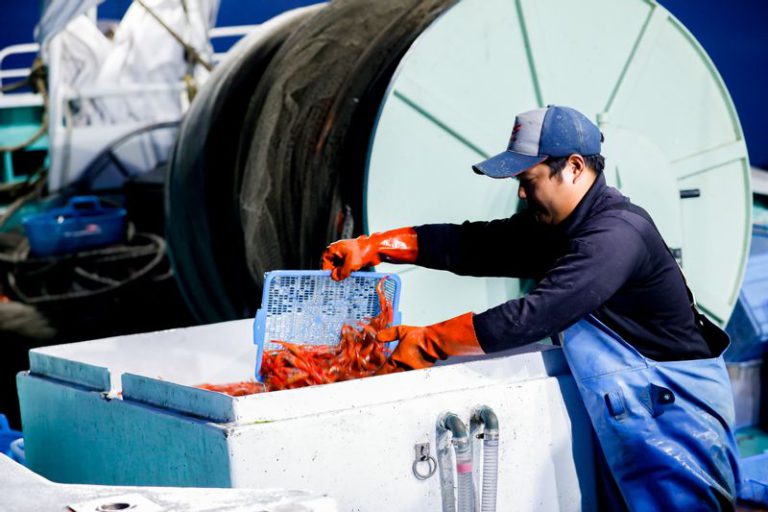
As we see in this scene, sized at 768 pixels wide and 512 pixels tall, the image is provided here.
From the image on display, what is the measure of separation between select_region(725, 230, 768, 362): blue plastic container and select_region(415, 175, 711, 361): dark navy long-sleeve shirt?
246 cm

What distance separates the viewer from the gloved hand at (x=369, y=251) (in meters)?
3.33

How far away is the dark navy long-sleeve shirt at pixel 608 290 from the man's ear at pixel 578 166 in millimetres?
52

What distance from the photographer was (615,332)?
9.34ft

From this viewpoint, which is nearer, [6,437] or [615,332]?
[615,332]

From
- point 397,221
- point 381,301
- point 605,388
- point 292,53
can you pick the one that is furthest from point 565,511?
point 292,53

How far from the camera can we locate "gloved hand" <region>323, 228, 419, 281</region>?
3326 millimetres

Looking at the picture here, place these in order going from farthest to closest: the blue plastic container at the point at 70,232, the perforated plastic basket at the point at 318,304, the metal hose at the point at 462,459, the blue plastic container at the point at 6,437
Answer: the blue plastic container at the point at 70,232 → the blue plastic container at the point at 6,437 → the perforated plastic basket at the point at 318,304 → the metal hose at the point at 462,459

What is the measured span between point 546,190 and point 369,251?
2.22 feet

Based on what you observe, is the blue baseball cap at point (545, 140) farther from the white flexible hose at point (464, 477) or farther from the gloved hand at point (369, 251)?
the white flexible hose at point (464, 477)

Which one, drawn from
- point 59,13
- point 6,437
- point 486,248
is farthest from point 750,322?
point 59,13

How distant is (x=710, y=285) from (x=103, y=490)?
131 inches

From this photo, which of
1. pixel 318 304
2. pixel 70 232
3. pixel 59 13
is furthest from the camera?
pixel 70 232

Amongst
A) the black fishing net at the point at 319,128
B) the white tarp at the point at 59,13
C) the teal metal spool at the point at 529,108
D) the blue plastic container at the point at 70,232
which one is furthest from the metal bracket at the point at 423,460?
the blue plastic container at the point at 70,232

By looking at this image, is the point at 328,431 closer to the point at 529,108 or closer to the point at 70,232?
the point at 529,108
